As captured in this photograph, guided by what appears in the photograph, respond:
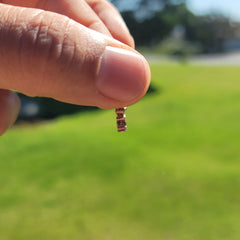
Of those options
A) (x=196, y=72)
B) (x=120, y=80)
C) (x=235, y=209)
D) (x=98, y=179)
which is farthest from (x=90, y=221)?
(x=196, y=72)

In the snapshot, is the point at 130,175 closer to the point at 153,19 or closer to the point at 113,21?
the point at 113,21

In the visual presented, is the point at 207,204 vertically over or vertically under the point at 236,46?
over

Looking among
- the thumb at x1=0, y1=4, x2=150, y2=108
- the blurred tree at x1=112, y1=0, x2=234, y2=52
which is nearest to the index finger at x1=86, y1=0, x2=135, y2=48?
the thumb at x1=0, y1=4, x2=150, y2=108

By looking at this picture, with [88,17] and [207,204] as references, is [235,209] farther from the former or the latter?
[88,17]

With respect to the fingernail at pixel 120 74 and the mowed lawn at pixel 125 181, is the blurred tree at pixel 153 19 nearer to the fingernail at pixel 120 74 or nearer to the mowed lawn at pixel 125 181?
the mowed lawn at pixel 125 181

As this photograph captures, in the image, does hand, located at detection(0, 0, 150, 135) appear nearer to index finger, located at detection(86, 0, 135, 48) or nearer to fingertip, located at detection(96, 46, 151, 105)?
fingertip, located at detection(96, 46, 151, 105)

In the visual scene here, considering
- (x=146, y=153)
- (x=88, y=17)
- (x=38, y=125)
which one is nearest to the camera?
(x=88, y=17)

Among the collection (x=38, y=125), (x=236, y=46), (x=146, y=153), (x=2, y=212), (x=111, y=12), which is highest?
(x=111, y=12)

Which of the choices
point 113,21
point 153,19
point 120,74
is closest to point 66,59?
point 120,74
